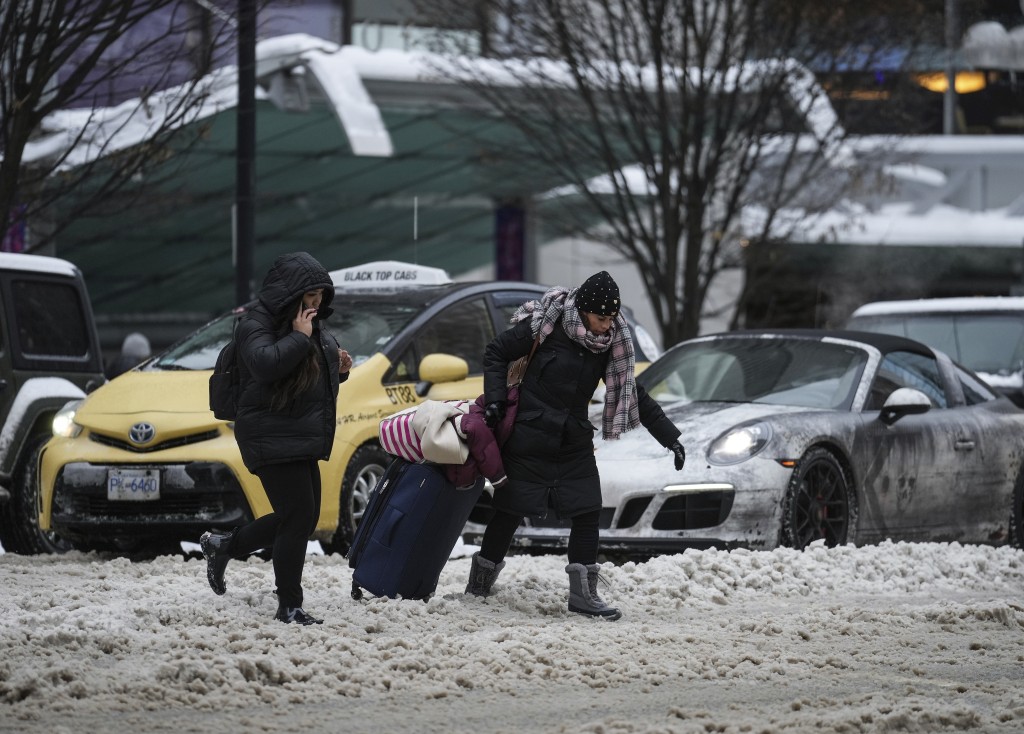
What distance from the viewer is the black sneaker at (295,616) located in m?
7.55

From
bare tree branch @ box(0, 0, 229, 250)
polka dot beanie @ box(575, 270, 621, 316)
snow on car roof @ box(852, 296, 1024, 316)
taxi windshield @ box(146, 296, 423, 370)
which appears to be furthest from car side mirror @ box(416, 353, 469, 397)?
snow on car roof @ box(852, 296, 1024, 316)

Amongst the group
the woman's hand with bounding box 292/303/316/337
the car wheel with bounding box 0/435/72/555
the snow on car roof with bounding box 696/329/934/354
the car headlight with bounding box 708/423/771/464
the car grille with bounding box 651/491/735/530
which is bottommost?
the car wheel with bounding box 0/435/72/555

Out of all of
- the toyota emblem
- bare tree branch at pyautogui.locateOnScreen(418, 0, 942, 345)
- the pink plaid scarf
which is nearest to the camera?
the pink plaid scarf

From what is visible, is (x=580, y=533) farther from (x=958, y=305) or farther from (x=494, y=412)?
(x=958, y=305)

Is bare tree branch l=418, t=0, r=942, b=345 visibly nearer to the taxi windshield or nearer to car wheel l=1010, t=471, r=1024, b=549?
the taxi windshield

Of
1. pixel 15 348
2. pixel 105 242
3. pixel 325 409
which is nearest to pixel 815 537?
pixel 325 409

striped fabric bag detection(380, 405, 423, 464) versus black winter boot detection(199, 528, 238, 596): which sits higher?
striped fabric bag detection(380, 405, 423, 464)

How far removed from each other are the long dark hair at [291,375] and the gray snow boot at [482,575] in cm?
136

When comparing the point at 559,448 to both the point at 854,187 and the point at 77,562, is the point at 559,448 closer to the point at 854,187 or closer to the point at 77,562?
the point at 77,562

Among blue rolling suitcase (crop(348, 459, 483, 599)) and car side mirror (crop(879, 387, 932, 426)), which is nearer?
blue rolling suitcase (crop(348, 459, 483, 599))

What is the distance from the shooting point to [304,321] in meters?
7.45

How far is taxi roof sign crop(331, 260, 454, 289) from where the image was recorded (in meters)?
11.9

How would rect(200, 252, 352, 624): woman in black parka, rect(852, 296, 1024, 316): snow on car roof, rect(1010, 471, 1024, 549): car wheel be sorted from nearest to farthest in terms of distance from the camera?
rect(200, 252, 352, 624): woman in black parka
rect(1010, 471, 1024, 549): car wheel
rect(852, 296, 1024, 316): snow on car roof

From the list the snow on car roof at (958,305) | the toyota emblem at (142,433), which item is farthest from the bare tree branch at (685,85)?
the toyota emblem at (142,433)
